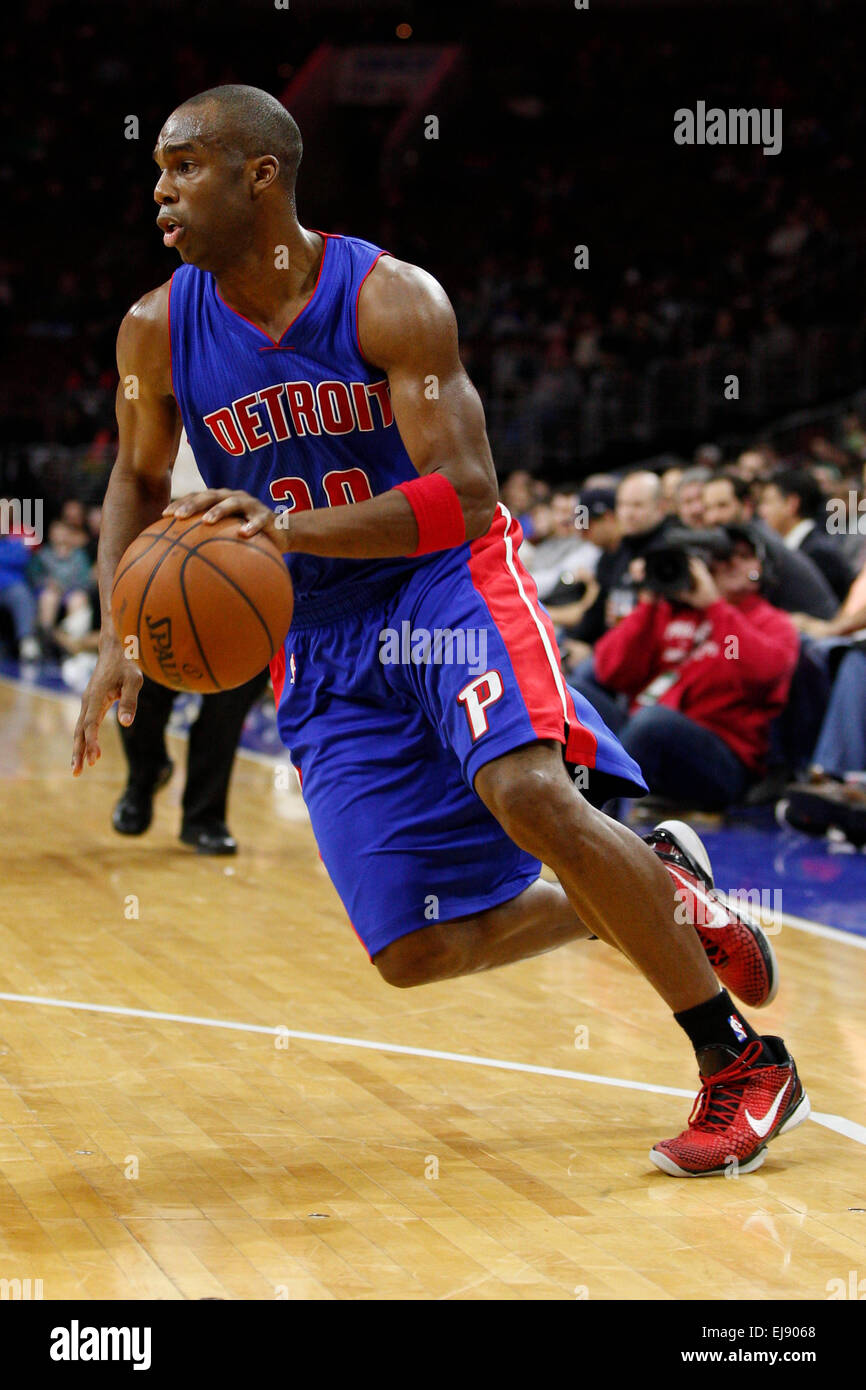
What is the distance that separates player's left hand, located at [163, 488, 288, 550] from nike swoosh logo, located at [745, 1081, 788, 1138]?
141cm

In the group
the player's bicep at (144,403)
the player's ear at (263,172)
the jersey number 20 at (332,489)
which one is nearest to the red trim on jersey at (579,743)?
the jersey number 20 at (332,489)

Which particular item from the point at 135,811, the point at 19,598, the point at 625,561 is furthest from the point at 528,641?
the point at 19,598

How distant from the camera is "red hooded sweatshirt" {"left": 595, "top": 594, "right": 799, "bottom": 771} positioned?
716 centimetres

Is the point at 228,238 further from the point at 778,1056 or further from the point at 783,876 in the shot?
the point at 783,876

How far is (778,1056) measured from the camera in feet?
10.4

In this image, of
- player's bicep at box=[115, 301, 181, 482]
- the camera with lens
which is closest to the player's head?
player's bicep at box=[115, 301, 181, 482]

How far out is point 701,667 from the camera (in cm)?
718

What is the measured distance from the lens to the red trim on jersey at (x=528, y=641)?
298cm

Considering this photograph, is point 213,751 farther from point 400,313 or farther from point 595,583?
point 400,313

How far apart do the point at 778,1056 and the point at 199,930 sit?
2371 millimetres

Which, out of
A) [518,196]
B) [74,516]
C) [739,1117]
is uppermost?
[518,196]

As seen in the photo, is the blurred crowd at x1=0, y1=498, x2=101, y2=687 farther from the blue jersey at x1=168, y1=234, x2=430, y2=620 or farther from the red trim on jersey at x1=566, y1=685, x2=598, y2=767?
the red trim on jersey at x1=566, y1=685, x2=598, y2=767

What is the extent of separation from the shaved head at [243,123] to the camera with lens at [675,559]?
4123 mm

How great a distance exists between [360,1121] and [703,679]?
13.8 ft
